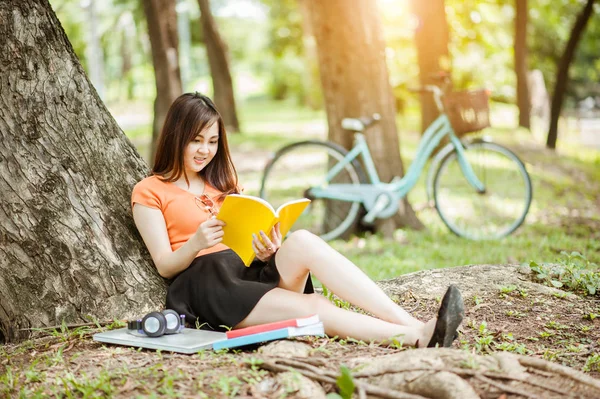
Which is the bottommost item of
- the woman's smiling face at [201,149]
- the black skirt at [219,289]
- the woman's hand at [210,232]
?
the black skirt at [219,289]

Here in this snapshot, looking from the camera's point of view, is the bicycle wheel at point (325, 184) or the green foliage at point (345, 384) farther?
the bicycle wheel at point (325, 184)

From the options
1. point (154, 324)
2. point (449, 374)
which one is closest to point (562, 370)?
point (449, 374)

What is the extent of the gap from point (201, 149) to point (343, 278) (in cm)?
95

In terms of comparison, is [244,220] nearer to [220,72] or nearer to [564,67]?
[564,67]

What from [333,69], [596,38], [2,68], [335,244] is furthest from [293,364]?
[596,38]

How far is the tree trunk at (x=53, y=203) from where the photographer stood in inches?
140

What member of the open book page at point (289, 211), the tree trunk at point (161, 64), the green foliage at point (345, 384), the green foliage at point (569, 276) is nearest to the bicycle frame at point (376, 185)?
the green foliage at point (569, 276)

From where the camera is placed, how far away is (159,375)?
2.87m

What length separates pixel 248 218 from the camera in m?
3.30

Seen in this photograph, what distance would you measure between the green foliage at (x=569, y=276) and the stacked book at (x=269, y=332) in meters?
1.79

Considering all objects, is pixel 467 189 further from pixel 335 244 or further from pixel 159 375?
pixel 159 375

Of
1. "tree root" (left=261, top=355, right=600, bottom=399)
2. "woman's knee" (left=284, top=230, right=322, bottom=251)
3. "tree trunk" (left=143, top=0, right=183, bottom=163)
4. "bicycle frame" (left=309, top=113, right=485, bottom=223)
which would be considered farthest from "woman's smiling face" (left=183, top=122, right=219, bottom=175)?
Result: "tree trunk" (left=143, top=0, right=183, bottom=163)

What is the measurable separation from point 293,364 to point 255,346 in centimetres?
45

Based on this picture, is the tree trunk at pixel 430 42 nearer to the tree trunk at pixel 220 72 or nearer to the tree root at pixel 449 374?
the tree trunk at pixel 220 72
